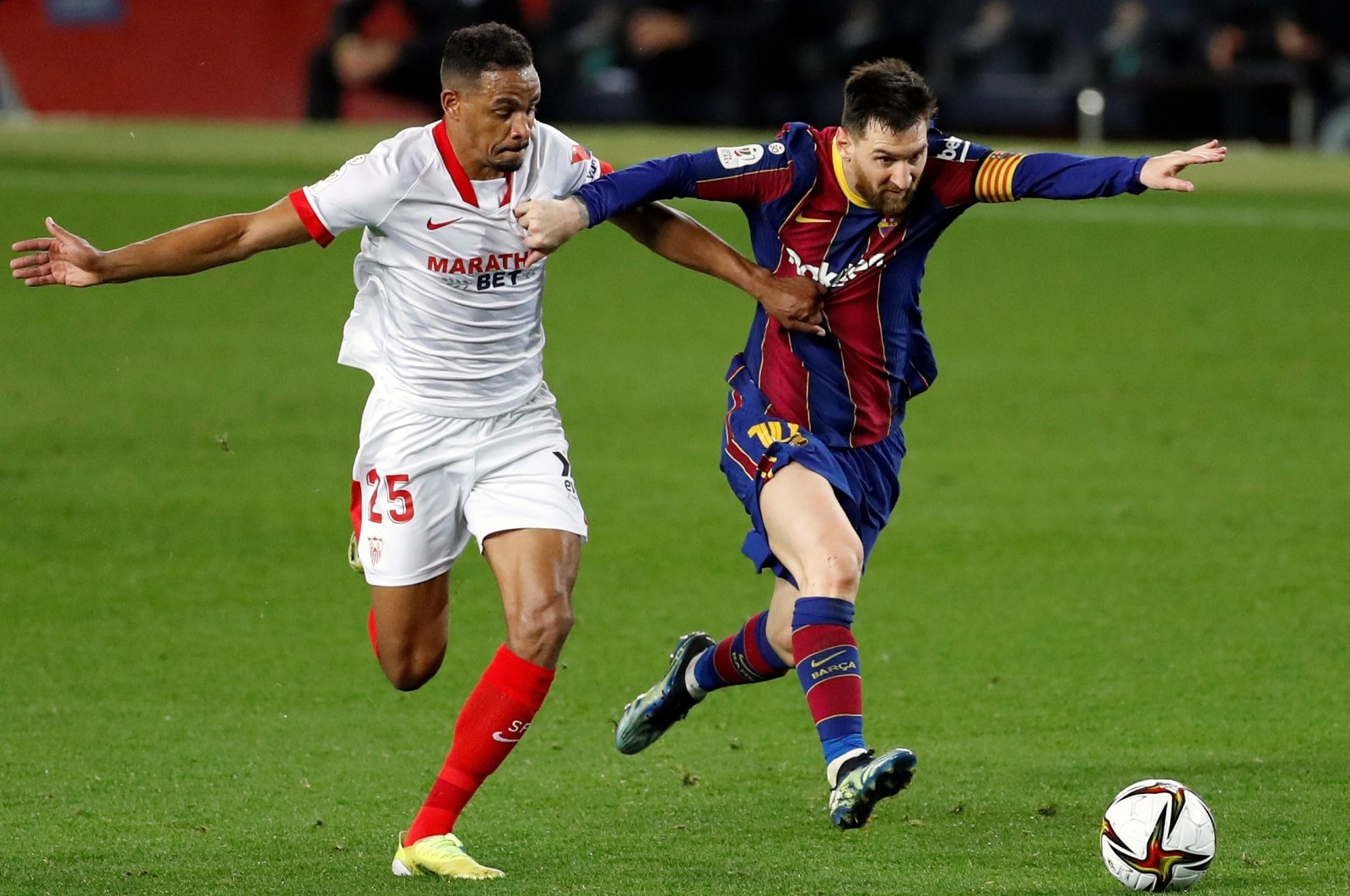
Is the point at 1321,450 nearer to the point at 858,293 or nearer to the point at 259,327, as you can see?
the point at 858,293

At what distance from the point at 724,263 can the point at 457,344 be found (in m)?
0.84

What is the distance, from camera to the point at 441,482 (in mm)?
5906

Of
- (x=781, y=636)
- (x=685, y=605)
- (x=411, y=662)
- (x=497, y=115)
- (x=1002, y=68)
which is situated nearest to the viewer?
(x=497, y=115)

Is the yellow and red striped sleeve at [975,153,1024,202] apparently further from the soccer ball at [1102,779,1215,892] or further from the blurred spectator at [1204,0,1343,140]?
the blurred spectator at [1204,0,1343,140]

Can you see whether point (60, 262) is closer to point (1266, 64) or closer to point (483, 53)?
point (483, 53)

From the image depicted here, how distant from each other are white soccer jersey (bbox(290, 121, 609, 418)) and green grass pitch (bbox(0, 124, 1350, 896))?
1.39 m

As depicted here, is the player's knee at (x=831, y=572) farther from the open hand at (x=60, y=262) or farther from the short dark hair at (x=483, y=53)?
the open hand at (x=60, y=262)

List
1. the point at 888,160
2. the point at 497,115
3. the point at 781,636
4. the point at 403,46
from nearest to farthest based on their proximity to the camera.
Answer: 1. the point at 497,115
2. the point at 888,160
3. the point at 781,636
4. the point at 403,46

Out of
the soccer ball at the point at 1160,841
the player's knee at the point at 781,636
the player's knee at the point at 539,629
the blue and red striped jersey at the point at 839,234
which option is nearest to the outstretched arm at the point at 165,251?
the blue and red striped jersey at the point at 839,234

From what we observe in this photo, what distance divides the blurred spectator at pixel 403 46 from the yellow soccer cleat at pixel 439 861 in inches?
750

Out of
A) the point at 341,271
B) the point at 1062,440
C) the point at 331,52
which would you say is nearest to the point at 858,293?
the point at 1062,440

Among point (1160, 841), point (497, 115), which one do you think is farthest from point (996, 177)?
point (1160, 841)

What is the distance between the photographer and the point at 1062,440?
1270cm

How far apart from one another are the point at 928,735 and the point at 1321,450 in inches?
242
